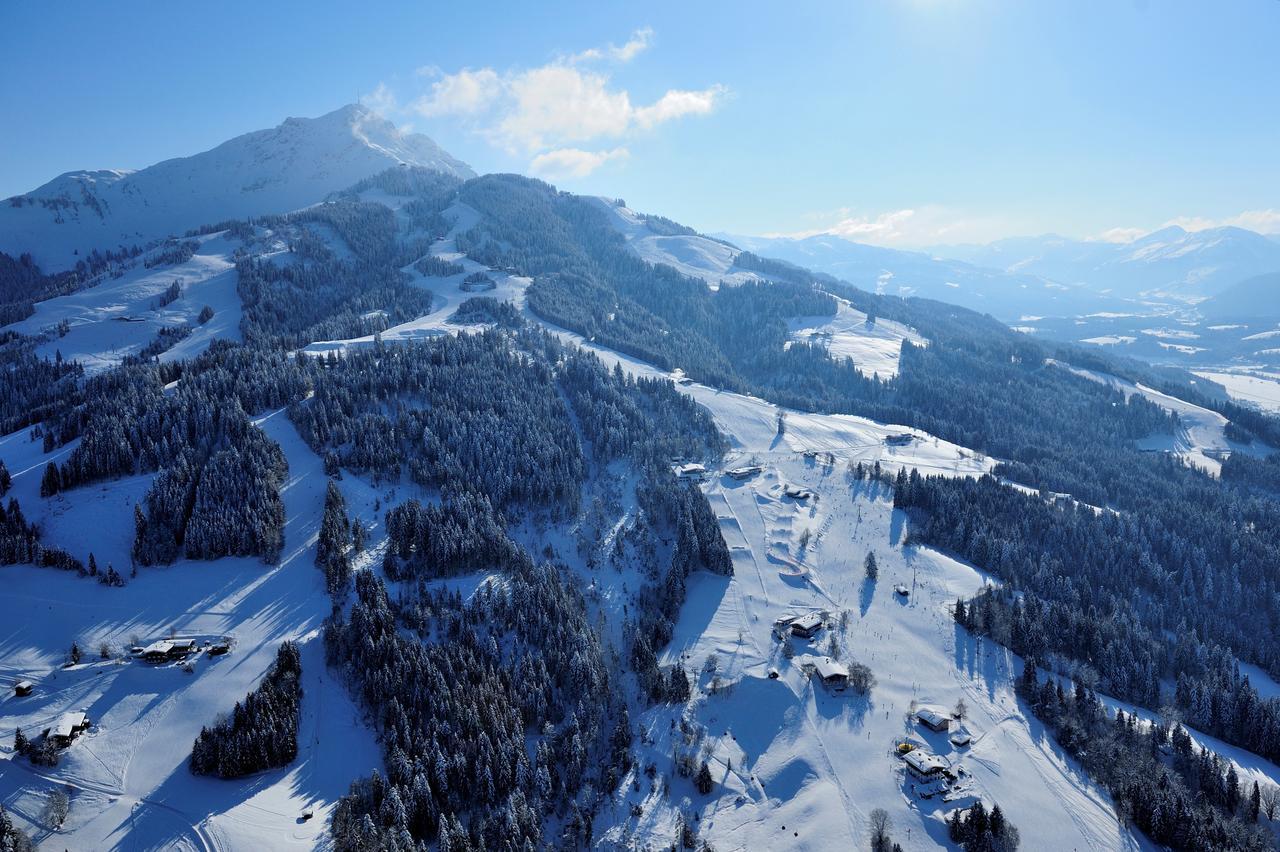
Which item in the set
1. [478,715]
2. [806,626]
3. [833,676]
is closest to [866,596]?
[806,626]

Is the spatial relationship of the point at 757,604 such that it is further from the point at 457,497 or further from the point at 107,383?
the point at 107,383

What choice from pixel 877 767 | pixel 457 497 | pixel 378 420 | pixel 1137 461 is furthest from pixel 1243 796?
pixel 1137 461

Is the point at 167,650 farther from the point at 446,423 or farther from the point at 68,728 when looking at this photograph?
the point at 446,423

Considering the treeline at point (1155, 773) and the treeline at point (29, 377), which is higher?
the treeline at point (29, 377)

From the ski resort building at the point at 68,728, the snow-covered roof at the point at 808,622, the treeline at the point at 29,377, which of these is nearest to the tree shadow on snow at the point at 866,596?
the snow-covered roof at the point at 808,622

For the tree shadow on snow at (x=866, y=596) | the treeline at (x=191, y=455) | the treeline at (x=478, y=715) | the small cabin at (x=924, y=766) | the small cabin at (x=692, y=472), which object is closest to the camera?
the treeline at (x=478, y=715)

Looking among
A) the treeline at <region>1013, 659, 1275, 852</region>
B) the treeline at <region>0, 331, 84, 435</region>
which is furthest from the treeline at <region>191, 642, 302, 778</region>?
the treeline at <region>0, 331, 84, 435</region>

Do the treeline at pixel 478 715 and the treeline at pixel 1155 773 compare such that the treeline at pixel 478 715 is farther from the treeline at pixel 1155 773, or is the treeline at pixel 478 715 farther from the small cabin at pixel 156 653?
the treeline at pixel 1155 773

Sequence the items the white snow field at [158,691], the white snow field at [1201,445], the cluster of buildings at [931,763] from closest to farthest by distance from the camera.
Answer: the white snow field at [158,691] < the cluster of buildings at [931,763] < the white snow field at [1201,445]
